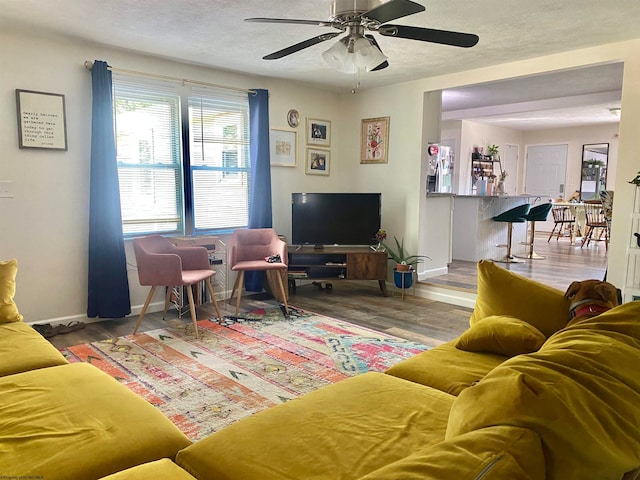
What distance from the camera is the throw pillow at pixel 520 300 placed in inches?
90.5

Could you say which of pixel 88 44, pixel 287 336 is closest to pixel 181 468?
pixel 287 336

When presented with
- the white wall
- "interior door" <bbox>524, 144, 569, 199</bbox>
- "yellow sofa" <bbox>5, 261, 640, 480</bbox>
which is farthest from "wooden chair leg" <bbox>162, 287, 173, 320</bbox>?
the white wall

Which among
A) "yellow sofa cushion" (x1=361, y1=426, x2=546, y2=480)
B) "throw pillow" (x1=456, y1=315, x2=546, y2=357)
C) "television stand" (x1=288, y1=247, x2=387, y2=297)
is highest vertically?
"yellow sofa cushion" (x1=361, y1=426, x2=546, y2=480)

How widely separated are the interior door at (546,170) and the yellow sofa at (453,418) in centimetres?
941

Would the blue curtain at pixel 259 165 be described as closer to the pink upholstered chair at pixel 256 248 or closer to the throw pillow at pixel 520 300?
the pink upholstered chair at pixel 256 248

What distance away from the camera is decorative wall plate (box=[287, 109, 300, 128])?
5551 mm

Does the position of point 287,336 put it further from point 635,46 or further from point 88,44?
point 635,46

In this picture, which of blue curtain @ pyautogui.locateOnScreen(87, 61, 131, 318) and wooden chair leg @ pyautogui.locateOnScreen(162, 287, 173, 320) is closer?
blue curtain @ pyautogui.locateOnScreen(87, 61, 131, 318)

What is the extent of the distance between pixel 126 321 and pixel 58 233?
0.96 meters

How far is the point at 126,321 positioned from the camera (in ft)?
14.0

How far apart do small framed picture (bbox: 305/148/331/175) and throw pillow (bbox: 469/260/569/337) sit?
3.58 metres

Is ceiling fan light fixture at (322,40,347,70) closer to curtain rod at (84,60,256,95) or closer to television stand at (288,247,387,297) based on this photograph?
curtain rod at (84,60,256,95)

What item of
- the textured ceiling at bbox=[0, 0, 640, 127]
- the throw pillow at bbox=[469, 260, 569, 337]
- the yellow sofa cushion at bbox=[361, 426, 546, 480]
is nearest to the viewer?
the yellow sofa cushion at bbox=[361, 426, 546, 480]

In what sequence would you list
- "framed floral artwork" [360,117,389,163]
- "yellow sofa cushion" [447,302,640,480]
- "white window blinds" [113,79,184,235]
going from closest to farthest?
"yellow sofa cushion" [447,302,640,480] < "white window blinds" [113,79,184,235] < "framed floral artwork" [360,117,389,163]
